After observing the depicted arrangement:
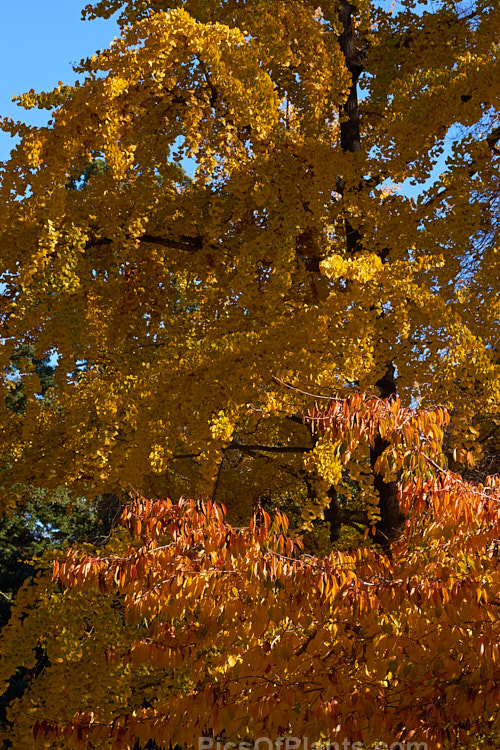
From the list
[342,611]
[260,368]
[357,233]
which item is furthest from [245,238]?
[342,611]

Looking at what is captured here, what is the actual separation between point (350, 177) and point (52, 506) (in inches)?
612

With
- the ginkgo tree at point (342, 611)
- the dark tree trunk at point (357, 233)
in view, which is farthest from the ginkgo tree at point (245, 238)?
the ginkgo tree at point (342, 611)

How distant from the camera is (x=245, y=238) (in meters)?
6.83

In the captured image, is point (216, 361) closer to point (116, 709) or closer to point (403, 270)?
point (403, 270)

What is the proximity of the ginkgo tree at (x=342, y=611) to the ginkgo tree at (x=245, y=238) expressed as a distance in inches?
62.3

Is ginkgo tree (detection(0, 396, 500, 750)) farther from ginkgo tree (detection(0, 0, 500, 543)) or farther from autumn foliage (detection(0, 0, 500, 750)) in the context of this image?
ginkgo tree (detection(0, 0, 500, 543))

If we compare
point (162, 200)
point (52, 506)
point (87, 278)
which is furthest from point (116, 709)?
point (52, 506)

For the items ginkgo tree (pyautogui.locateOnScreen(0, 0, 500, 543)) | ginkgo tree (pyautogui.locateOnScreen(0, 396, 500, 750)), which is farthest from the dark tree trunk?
ginkgo tree (pyautogui.locateOnScreen(0, 396, 500, 750))

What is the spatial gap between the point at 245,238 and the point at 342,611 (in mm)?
4291

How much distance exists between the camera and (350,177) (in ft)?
19.5

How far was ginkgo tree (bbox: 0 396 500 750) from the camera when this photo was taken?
290 cm

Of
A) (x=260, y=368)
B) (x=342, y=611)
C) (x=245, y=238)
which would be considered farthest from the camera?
(x=245, y=238)

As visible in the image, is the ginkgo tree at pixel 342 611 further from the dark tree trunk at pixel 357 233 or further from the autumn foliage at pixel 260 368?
the dark tree trunk at pixel 357 233

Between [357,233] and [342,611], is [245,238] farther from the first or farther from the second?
[342,611]
